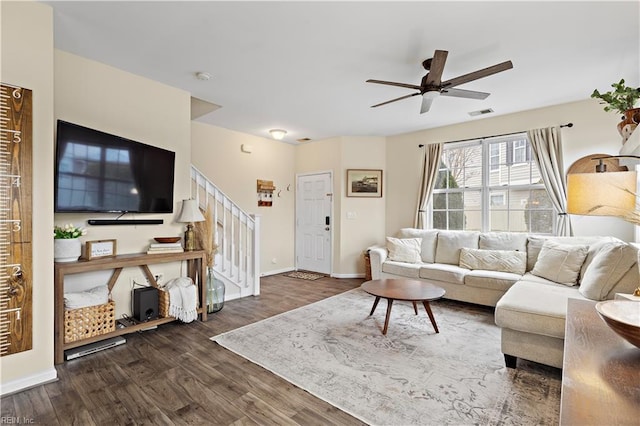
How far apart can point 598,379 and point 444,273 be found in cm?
333

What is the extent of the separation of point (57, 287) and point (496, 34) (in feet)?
13.2

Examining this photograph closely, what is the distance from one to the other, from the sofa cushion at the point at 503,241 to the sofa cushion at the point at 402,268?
941 mm

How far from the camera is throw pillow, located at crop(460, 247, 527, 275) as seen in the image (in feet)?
12.6

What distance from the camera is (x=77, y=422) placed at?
1.77 m

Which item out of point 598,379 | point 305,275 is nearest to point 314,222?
Answer: point 305,275

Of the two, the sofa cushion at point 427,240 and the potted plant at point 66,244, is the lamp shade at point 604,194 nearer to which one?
the sofa cushion at point 427,240

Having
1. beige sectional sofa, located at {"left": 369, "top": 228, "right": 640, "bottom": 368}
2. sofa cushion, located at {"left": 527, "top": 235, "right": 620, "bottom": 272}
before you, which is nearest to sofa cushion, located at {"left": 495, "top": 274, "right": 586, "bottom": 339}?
beige sectional sofa, located at {"left": 369, "top": 228, "right": 640, "bottom": 368}

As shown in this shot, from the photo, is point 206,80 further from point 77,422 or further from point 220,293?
point 77,422

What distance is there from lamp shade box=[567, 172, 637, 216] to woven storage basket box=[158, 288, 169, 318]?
11.3 ft

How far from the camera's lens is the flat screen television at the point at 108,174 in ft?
8.49

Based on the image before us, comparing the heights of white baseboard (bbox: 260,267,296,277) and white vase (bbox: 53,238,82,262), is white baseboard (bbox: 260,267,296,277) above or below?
below

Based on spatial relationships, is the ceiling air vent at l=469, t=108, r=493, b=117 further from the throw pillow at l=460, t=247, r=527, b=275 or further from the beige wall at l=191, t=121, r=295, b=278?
the beige wall at l=191, t=121, r=295, b=278

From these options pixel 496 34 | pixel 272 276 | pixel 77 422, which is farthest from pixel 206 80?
pixel 272 276

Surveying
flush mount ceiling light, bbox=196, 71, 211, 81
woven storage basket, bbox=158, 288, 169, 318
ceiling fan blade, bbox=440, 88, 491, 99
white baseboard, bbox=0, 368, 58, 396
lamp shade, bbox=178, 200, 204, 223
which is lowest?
white baseboard, bbox=0, 368, 58, 396
